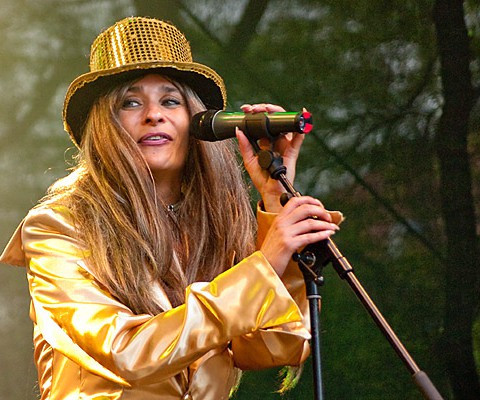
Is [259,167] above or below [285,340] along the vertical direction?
above

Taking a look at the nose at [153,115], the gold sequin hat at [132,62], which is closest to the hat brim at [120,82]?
the gold sequin hat at [132,62]

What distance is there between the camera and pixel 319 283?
1.57 meters

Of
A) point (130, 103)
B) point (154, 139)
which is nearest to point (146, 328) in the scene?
point (154, 139)

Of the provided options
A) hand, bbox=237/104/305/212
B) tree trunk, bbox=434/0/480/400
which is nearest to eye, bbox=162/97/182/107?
hand, bbox=237/104/305/212

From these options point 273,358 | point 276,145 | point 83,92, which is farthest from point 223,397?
point 83,92

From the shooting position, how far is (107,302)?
186cm

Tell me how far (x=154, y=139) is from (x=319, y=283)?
755 mm

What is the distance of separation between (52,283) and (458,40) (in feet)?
5.64

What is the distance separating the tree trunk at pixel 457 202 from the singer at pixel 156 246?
0.84 m

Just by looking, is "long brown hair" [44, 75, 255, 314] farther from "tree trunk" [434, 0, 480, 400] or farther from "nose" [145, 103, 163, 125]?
"tree trunk" [434, 0, 480, 400]

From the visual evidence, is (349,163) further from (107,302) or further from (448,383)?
(107,302)

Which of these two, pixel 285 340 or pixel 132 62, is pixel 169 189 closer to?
pixel 132 62

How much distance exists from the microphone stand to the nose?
49cm

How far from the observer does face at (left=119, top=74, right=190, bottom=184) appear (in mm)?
2156
